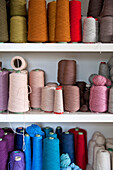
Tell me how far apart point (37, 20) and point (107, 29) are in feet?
1.15

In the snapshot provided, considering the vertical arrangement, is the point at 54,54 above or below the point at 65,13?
below

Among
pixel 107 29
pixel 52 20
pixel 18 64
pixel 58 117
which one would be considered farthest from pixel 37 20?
A: pixel 58 117

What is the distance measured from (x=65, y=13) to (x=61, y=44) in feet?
0.52

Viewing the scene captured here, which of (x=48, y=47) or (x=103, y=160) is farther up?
(x=48, y=47)

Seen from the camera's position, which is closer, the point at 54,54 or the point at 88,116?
the point at 88,116

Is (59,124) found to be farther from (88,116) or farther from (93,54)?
(93,54)

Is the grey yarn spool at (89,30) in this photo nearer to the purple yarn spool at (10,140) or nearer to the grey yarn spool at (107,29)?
the grey yarn spool at (107,29)

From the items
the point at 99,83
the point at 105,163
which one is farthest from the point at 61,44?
the point at 105,163

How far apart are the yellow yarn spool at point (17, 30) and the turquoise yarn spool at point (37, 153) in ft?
1.68

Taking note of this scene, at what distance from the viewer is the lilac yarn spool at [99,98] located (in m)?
0.92

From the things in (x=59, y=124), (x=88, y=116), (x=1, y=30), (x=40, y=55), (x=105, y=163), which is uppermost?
(x=1, y=30)

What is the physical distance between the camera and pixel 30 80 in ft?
3.28

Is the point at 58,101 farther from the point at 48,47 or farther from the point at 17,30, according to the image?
the point at 17,30

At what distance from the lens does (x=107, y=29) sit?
92cm
